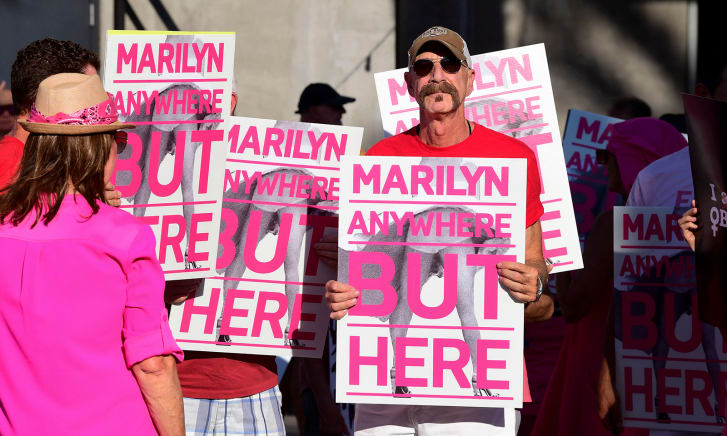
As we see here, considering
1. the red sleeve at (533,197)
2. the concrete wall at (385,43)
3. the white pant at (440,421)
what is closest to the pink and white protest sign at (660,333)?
the red sleeve at (533,197)

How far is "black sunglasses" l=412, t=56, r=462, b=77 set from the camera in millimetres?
3637

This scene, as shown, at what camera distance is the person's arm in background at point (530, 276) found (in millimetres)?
3334

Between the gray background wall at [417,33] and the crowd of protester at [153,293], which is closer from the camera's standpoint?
the crowd of protester at [153,293]

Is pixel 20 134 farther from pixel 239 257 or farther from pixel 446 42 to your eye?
pixel 446 42

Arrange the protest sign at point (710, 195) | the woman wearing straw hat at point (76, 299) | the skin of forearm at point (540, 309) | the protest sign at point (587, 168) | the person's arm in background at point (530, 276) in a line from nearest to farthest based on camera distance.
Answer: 1. the woman wearing straw hat at point (76, 299)
2. the protest sign at point (710, 195)
3. the person's arm in background at point (530, 276)
4. the skin of forearm at point (540, 309)
5. the protest sign at point (587, 168)

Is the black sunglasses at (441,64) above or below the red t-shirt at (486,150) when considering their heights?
above

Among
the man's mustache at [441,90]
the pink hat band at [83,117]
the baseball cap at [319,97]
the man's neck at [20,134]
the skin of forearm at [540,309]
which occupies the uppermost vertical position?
the baseball cap at [319,97]

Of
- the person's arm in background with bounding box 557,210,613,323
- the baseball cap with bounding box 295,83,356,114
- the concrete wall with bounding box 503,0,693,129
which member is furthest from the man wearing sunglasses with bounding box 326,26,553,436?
the concrete wall with bounding box 503,0,693,129

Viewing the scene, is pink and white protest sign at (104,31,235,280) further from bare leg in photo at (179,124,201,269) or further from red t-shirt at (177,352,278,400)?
red t-shirt at (177,352,278,400)

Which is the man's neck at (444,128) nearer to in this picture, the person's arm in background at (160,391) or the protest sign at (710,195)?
the protest sign at (710,195)

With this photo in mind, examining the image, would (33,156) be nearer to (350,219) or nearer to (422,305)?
(350,219)

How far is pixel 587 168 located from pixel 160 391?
303cm

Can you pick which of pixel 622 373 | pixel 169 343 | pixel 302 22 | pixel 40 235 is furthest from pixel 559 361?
pixel 302 22

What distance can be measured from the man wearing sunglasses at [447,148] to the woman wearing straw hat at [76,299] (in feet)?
3.06
